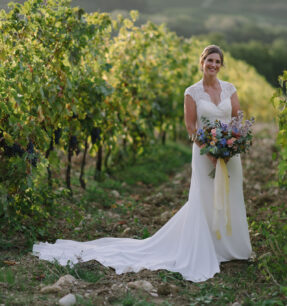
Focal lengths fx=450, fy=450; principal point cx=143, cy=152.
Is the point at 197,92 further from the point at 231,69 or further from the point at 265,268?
the point at 231,69

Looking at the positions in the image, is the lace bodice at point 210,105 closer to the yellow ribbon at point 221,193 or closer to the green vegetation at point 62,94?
the yellow ribbon at point 221,193

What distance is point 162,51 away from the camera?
9.29 metres

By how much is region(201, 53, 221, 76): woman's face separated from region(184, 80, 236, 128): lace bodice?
0.56 ft

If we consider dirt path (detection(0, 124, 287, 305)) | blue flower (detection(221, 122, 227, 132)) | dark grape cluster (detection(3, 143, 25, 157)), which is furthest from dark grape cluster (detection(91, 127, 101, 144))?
blue flower (detection(221, 122, 227, 132))

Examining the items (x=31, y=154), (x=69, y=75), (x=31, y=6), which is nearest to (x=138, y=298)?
(x=31, y=154)

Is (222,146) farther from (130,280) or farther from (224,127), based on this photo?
(130,280)

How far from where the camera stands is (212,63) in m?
4.60

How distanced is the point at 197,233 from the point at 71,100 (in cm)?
203

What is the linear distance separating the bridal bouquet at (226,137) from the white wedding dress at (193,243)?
26 cm

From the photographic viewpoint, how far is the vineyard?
164 inches

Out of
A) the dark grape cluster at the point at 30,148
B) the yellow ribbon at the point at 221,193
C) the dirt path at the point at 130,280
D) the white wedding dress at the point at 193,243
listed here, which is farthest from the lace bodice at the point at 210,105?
the dark grape cluster at the point at 30,148

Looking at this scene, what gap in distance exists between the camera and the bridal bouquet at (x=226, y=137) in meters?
4.28

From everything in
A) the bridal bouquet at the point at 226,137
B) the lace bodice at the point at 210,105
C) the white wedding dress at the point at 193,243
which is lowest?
the white wedding dress at the point at 193,243

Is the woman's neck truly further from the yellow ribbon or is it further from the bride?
the yellow ribbon
